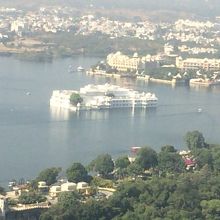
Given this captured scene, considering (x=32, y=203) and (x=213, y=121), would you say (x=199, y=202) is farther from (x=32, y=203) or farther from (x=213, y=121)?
(x=213, y=121)

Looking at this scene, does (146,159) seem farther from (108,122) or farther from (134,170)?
(108,122)

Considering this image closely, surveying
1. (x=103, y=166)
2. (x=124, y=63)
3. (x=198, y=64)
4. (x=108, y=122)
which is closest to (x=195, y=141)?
(x=103, y=166)

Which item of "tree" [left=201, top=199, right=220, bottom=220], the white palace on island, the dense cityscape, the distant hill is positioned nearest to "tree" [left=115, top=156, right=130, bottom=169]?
the dense cityscape

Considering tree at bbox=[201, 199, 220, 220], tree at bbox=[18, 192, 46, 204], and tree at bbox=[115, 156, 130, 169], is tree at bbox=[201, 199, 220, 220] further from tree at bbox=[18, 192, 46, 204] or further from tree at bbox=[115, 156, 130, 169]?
tree at bbox=[115, 156, 130, 169]

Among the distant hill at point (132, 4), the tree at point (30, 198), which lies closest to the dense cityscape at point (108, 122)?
the tree at point (30, 198)

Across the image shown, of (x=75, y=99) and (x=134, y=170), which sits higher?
(x=75, y=99)

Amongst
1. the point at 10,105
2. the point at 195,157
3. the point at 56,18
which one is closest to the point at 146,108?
the point at 10,105
